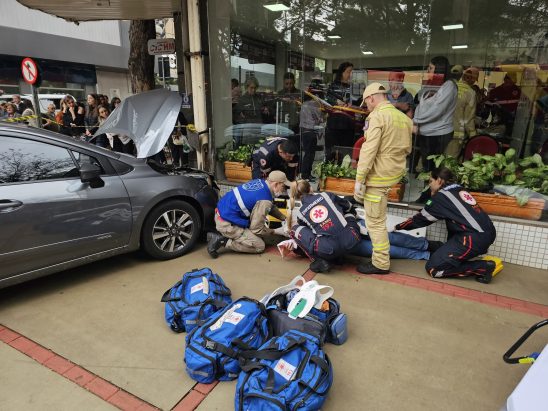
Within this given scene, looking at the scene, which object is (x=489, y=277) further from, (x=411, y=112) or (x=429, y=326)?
(x=411, y=112)

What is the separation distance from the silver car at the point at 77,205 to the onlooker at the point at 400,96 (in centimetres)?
338

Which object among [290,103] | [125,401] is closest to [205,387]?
[125,401]

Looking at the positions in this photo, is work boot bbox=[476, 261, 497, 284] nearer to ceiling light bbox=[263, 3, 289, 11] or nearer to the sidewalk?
the sidewalk

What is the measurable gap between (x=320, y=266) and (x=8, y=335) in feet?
9.18

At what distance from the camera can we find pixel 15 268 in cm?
320

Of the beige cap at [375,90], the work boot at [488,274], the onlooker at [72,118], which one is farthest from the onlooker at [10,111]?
the work boot at [488,274]

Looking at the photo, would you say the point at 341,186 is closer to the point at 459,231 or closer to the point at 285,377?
the point at 459,231

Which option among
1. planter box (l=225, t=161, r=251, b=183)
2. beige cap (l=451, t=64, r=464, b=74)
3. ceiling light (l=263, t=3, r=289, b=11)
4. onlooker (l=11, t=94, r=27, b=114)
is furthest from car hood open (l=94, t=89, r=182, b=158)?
onlooker (l=11, t=94, r=27, b=114)

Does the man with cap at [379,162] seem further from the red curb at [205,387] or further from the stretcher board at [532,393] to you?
the stretcher board at [532,393]

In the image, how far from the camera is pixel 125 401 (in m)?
2.34

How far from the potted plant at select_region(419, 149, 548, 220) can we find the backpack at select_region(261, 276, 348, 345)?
108 inches

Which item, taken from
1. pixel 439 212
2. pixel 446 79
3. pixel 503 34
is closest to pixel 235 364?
pixel 439 212

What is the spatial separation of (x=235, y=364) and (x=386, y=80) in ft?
18.9

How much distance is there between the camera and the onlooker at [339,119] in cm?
618
